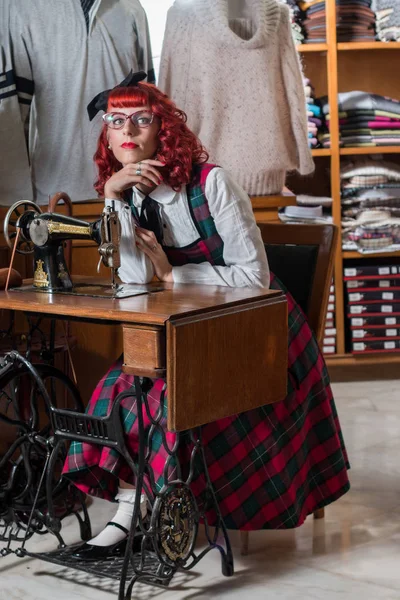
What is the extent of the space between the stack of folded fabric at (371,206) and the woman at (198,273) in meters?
2.12

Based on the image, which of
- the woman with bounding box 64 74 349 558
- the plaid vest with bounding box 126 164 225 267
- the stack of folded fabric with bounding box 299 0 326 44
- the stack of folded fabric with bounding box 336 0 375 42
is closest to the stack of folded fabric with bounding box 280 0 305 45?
the stack of folded fabric with bounding box 299 0 326 44

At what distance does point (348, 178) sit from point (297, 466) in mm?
2427

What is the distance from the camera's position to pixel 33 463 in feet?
9.64

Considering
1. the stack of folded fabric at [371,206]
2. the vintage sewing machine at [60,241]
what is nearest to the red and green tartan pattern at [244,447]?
the vintage sewing machine at [60,241]

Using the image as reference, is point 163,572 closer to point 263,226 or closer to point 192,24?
point 263,226

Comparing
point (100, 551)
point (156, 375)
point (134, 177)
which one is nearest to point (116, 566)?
point (100, 551)

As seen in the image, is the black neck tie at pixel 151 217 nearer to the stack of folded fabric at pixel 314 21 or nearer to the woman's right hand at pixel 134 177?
the woman's right hand at pixel 134 177

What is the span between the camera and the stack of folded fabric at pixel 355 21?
477cm

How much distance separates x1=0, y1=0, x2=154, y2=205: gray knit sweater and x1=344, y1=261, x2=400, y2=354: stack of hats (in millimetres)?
1800

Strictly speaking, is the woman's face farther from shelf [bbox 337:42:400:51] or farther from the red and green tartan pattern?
shelf [bbox 337:42:400:51]

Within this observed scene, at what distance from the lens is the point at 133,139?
2.70 meters

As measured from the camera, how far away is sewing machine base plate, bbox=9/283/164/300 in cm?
252


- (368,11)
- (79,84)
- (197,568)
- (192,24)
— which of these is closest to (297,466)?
(197,568)

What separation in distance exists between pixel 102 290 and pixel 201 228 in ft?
1.07
